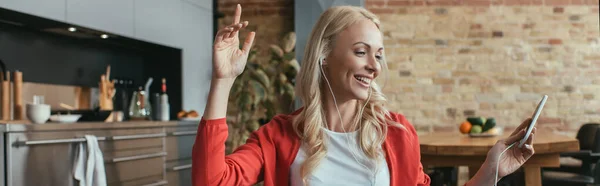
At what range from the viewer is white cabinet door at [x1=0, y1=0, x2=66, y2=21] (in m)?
3.82

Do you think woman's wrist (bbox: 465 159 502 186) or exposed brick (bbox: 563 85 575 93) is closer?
woman's wrist (bbox: 465 159 502 186)

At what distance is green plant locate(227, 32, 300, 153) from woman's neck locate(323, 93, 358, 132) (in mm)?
4813

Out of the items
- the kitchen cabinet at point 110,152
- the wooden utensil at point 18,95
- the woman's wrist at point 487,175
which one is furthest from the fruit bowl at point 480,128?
the woman's wrist at point 487,175

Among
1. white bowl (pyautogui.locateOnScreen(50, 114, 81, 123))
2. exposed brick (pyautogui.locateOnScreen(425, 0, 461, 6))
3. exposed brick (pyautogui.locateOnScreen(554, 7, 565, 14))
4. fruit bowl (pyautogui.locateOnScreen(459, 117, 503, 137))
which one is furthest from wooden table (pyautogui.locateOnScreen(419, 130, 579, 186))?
exposed brick (pyautogui.locateOnScreen(554, 7, 565, 14))

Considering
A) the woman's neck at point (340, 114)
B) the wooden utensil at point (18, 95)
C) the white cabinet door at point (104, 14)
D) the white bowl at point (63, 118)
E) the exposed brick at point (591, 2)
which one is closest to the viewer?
the woman's neck at point (340, 114)

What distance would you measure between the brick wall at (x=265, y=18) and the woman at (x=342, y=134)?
5.35 m

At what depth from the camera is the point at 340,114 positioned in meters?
1.81

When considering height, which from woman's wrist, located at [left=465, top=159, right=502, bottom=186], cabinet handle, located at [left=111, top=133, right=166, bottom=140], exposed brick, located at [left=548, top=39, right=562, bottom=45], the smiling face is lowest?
cabinet handle, located at [left=111, top=133, right=166, bottom=140]

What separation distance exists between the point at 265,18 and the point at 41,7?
10.9 ft

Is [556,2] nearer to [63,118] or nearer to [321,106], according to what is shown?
[63,118]

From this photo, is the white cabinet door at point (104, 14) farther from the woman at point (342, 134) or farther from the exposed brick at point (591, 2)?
the exposed brick at point (591, 2)

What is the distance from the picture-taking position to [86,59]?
17.3ft

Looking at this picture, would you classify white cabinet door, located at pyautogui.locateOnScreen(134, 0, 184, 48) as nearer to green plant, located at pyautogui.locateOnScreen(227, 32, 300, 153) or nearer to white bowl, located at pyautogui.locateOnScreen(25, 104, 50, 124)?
green plant, located at pyautogui.locateOnScreen(227, 32, 300, 153)

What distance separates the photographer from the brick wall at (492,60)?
7098 millimetres
